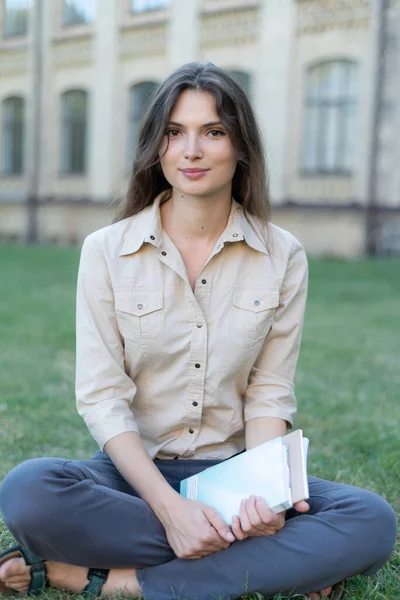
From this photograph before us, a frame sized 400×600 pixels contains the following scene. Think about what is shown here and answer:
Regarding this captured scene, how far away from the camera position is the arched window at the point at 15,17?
24.0 metres

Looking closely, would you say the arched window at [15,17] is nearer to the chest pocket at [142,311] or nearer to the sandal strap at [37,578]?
the chest pocket at [142,311]

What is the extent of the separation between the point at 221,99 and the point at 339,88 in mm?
14907

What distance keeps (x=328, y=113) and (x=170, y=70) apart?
15.5 ft

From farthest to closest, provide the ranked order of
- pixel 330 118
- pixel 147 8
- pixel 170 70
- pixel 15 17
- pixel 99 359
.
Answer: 1. pixel 15 17
2. pixel 147 8
3. pixel 170 70
4. pixel 330 118
5. pixel 99 359

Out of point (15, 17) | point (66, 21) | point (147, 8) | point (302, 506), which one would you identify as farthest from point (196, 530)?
point (15, 17)

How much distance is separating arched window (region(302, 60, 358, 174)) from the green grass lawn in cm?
615

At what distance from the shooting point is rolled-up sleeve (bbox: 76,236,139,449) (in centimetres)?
265

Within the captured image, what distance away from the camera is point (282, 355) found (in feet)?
9.55

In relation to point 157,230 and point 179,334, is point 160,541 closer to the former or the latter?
point 179,334

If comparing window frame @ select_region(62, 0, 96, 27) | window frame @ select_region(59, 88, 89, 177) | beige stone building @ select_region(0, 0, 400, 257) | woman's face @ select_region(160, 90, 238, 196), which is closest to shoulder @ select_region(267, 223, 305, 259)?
woman's face @ select_region(160, 90, 238, 196)

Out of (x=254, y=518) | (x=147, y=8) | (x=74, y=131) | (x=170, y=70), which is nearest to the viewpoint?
(x=254, y=518)

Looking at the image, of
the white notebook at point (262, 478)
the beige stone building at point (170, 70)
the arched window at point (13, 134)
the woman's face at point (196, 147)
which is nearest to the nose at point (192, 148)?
the woman's face at point (196, 147)

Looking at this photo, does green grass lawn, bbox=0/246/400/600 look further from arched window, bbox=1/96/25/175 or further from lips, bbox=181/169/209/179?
arched window, bbox=1/96/25/175

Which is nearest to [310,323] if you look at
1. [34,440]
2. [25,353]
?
[25,353]
